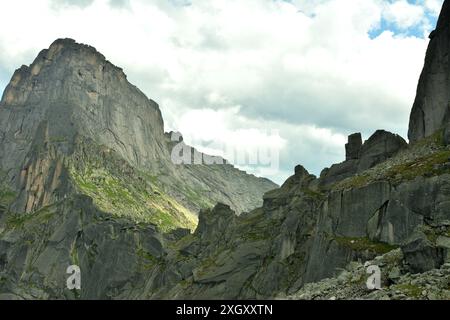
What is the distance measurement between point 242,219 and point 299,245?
4412 centimetres

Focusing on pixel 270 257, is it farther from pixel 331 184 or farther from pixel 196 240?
pixel 196 240

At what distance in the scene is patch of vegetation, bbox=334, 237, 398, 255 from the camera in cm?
6606

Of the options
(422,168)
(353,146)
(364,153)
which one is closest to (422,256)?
(422,168)

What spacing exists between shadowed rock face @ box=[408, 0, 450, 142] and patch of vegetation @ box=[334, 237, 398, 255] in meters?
32.5

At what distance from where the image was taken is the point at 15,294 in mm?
197750

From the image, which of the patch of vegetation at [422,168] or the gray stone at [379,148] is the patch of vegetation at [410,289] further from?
the gray stone at [379,148]

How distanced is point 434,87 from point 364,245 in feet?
142

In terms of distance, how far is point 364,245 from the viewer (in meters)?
69.9

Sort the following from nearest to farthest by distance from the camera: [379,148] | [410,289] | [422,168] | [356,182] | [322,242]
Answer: [410,289] → [422,168] → [322,242] → [356,182] → [379,148]

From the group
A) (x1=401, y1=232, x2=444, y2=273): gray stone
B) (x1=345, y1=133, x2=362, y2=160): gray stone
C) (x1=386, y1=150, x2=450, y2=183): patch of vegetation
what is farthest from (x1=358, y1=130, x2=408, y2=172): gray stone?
(x1=401, y1=232, x2=444, y2=273): gray stone

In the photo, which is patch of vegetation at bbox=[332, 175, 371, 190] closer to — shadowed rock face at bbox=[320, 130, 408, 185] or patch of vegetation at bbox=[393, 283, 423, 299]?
shadowed rock face at bbox=[320, 130, 408, 185]

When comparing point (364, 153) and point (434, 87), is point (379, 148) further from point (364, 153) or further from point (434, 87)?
point (434, 87)

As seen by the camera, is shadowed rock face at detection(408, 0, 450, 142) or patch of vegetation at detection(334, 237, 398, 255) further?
shadowed rock face at detection(408, 0, 450, 142)
